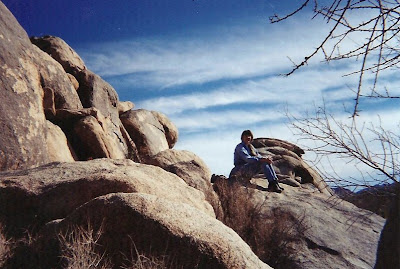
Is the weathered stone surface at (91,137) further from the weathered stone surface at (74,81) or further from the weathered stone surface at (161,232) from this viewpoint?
the weathered stone surface at (161,232)

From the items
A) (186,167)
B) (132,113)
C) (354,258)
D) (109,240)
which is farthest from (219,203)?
(132,113)

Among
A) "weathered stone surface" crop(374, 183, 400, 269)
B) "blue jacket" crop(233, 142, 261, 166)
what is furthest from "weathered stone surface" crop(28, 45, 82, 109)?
"weathered stone surface" crop(374, 183, 400, 269)

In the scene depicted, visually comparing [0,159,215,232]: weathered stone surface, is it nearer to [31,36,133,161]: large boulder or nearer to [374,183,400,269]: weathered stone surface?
[374,183,400,269]: weathered stone surface

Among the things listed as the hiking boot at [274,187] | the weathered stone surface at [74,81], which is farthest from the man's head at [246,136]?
the weathered stone surface at [74,81]

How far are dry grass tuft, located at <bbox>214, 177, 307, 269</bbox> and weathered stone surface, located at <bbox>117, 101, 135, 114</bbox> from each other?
667 centimetres

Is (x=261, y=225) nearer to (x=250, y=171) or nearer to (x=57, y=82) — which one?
(x=250, y=171)

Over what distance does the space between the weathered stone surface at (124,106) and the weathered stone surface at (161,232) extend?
11.5 meters

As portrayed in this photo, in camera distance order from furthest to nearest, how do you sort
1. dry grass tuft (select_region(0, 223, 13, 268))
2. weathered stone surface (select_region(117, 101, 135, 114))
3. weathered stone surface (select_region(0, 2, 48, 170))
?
1. weathered stone surface (select_region(117, 101, 135, 114))
2. weathered stone surface (select_region(0, 2, 48, 170))
3. dry grass tuft (select_region(0, 223, 13, 268))

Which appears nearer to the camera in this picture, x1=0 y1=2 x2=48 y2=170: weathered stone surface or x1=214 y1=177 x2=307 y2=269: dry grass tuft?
x1=0 y1=2 x2=48 y2=170: weathered stone surface

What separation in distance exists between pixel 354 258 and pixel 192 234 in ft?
19.9

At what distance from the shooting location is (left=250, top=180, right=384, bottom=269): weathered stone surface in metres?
9.09

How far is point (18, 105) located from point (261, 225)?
4947 millimetres

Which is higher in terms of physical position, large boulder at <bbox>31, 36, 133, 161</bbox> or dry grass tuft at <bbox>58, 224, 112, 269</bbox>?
large boulder at <bbox>31, 36, 133, 161</bbox>

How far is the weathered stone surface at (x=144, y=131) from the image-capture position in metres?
15.2
